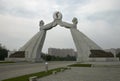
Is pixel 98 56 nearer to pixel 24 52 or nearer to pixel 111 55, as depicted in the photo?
pixel 111 55

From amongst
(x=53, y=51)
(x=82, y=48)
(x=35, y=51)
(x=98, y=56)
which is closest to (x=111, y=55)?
(x=98, y=56)

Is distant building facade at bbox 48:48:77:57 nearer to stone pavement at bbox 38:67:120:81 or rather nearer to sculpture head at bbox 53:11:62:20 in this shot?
sculpture head at bbox 53:11:62:20

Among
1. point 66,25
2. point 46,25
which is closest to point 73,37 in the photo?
point 66,25

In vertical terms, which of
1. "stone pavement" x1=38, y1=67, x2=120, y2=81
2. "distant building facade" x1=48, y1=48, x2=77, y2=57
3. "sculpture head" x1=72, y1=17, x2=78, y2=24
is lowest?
"stone pavement" x1=38, y1=67, x2=120, y2=81

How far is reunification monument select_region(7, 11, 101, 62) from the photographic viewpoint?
30.1m

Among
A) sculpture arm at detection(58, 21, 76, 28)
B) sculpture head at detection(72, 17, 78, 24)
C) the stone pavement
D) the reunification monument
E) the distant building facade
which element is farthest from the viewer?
the distant building facade

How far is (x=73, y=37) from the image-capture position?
105 feet

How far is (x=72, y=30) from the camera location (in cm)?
3172

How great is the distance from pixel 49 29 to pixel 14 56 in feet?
27.2

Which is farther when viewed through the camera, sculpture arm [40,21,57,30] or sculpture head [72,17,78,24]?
sculpture arm [40,21,57,30]

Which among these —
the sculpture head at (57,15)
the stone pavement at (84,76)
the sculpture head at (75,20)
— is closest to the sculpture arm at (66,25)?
the sculpture head at (75,20)

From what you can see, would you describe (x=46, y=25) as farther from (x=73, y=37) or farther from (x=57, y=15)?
(x=73, y=37)

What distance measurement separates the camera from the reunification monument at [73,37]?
3014cm

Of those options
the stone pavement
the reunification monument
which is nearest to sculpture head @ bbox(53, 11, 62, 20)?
the reunification monument
